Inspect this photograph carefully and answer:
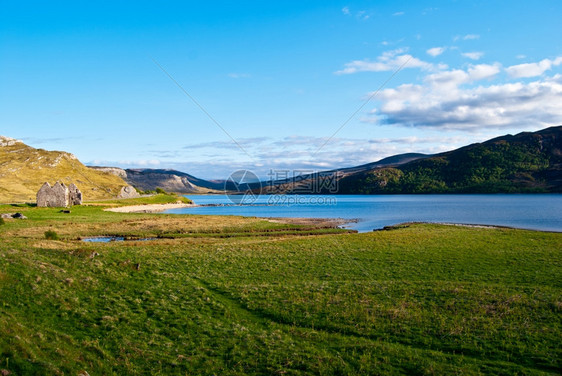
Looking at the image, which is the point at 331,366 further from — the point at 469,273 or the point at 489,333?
the point at 469,273

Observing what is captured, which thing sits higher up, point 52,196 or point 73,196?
point 52,196

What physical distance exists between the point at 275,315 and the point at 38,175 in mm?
176111

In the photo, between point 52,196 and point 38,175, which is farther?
point 38,175

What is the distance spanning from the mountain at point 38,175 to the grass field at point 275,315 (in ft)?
394

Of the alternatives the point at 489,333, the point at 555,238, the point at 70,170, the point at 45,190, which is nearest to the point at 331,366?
the point at 489,333

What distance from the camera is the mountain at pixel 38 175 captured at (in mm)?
133750

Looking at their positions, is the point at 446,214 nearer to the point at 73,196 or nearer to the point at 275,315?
the point at 275,315

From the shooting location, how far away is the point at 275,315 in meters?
18.0

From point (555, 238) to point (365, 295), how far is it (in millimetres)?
37100

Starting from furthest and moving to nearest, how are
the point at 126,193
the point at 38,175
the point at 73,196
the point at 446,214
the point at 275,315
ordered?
the point at 38,175 → the point at 126,193 → the point at 73,196 → the point at 446,214 → the point at 275,315

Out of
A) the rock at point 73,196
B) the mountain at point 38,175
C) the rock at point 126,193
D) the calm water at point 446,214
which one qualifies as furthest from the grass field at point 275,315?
the rock at point 126,193

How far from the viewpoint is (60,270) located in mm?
21016

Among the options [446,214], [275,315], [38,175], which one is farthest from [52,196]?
[446,214]

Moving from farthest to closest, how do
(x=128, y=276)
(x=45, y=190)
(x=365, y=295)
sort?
(x=45, y=190)
(x=128, y=276)
(x=365, y=295)
